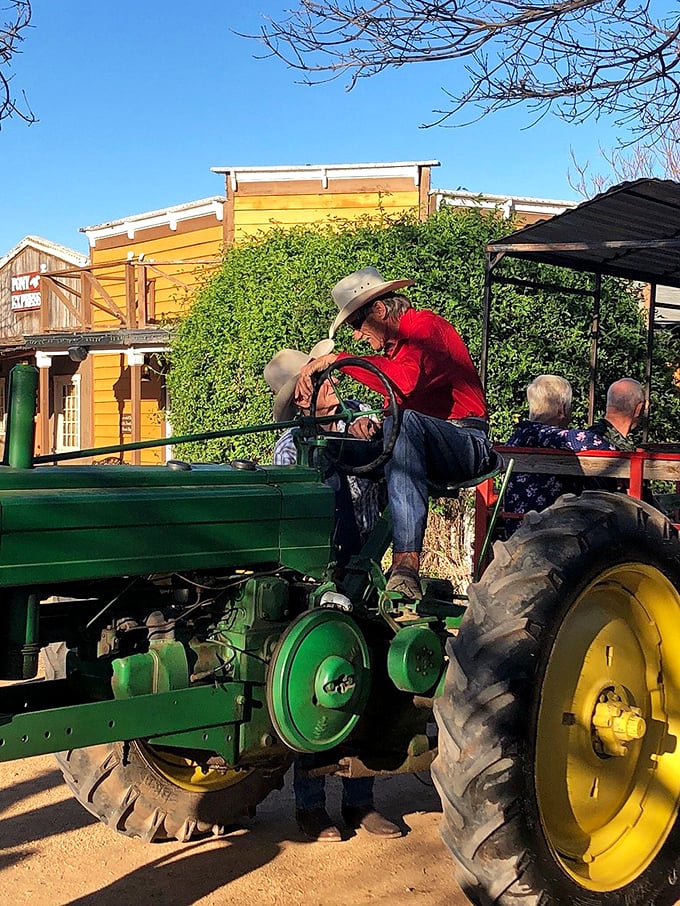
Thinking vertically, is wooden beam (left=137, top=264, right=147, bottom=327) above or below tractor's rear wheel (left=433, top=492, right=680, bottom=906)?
above

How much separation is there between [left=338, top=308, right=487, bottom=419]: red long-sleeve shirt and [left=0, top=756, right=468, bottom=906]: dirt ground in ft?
5.10

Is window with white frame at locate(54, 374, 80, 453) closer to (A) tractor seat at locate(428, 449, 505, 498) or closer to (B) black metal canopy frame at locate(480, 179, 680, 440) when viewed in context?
(B) black metal canopy frame at locate(480, 179, 680, 440)

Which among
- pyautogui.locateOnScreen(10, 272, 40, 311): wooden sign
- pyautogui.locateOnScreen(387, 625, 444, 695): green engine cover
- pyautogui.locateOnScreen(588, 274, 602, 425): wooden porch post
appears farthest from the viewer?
pyautogui.locateOnScreen(10, 272, 40, 311): wooden sign

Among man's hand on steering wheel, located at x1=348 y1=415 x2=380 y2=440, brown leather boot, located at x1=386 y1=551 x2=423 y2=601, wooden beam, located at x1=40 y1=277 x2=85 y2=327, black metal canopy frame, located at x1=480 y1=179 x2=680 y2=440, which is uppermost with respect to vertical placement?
wooden beam, located at x1=40 y1=277 x2=85 y2=327

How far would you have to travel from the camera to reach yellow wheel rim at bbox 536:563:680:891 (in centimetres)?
305

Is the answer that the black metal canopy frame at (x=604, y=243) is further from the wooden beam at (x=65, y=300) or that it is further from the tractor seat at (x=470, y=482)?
the wooden beam at (x=65, y=300)

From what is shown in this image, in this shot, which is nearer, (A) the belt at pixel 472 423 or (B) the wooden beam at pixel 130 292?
(A) the belt at pixel 472 423

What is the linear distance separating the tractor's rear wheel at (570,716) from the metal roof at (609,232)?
4004 millimetres

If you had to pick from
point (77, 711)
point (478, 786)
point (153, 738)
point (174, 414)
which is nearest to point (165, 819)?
point (153, 738)

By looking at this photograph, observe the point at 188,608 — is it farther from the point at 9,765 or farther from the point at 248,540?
the point at 9,765

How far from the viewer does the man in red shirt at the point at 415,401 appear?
353 cm

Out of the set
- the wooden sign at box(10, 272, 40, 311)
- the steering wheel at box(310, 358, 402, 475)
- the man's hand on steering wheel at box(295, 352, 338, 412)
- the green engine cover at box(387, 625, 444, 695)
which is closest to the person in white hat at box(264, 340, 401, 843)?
the man's hand on steering wheel at box(295, 352, 338, 412)

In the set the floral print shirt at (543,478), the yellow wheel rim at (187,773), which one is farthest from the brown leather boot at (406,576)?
the floral print shirt at (543,478)

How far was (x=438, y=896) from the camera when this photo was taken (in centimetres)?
346
